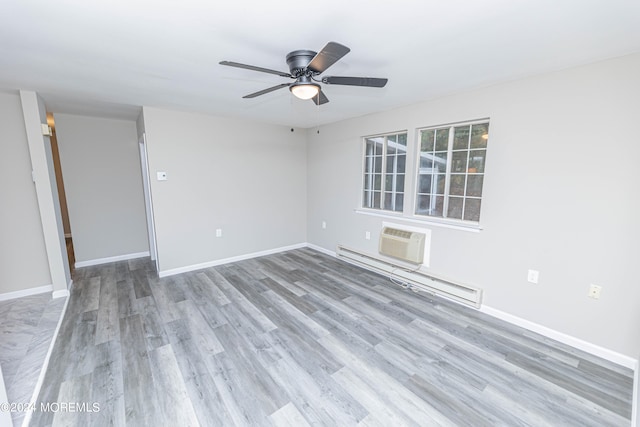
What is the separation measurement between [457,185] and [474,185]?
19 centimetres

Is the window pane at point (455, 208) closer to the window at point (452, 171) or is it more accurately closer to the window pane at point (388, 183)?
the window at point (452, 171)

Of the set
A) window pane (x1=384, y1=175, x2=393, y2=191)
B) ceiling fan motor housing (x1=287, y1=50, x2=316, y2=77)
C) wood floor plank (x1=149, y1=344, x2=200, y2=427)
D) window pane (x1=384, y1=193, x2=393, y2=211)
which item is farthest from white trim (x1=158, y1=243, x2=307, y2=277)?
ceiling fan motor housing (x1=287, y1=50, x2=316, y2=77)

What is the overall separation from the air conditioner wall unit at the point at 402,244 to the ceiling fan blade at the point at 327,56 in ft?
7.97

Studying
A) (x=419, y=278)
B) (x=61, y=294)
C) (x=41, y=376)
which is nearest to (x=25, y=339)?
(x=41, y=376)

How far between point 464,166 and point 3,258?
5509mm

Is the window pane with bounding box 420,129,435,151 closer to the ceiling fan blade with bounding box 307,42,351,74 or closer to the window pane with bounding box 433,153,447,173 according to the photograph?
the window pane with bounding box 433,153,447,173

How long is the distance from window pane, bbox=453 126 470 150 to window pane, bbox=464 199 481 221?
0.62 meters

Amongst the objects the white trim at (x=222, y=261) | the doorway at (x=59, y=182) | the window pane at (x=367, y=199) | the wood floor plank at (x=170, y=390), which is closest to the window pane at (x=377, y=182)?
the window pane at (x=367, y=199)

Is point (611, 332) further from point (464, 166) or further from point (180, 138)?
point (180, 138)

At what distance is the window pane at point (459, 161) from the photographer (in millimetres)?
3035

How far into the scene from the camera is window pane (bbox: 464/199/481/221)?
2971 millimetres

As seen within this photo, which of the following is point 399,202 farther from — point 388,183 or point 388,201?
point 388,183

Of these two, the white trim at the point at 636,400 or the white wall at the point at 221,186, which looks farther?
the white wall at the point at 221,186

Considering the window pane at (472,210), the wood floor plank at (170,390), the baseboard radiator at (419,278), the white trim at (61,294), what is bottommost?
the wood floor plank at (170,390)
